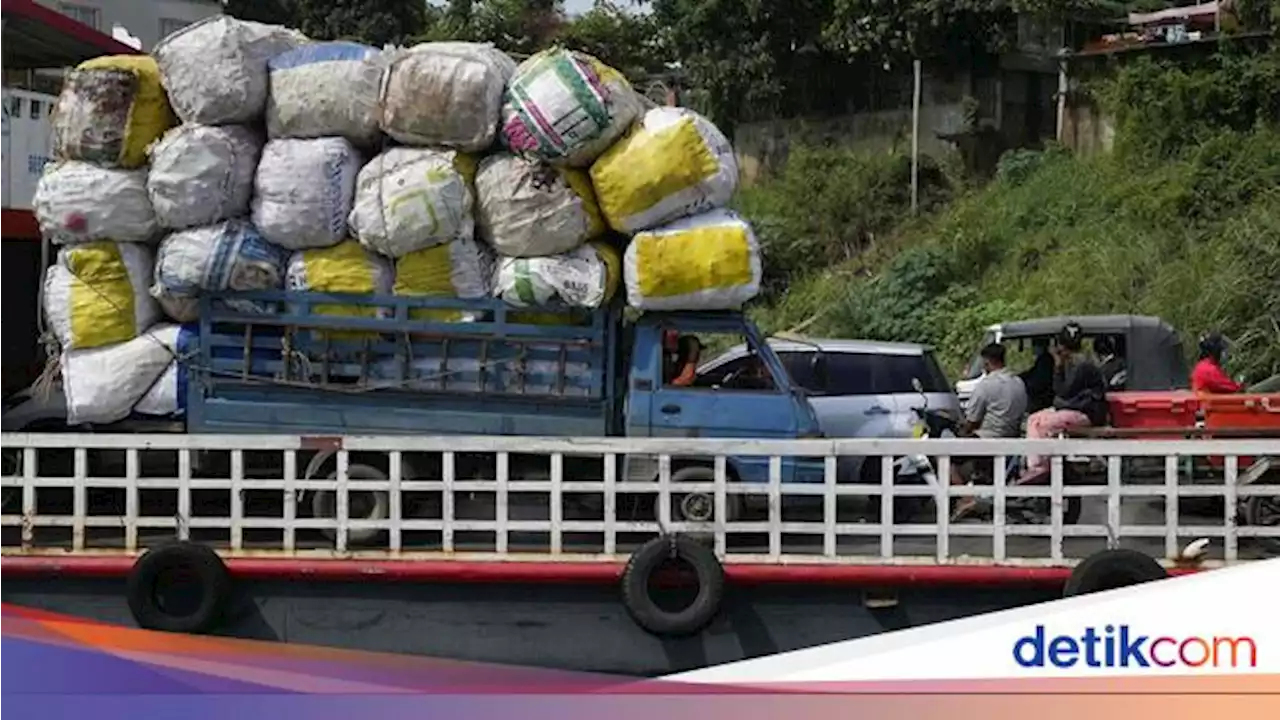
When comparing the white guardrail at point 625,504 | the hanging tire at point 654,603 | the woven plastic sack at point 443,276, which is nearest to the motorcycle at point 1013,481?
the white guardrail at point 625,504

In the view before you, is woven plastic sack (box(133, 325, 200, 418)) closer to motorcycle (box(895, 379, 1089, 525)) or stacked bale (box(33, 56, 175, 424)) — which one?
stacked bale (box(33, 56, 175, 424))

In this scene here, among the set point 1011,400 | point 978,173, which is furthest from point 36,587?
point 978,173

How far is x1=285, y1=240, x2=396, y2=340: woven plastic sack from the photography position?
7.27 meters

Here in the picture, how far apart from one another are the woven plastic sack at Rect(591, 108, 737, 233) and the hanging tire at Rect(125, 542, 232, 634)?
2523 millimetres

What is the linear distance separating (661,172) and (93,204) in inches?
112

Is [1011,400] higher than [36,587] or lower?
higher

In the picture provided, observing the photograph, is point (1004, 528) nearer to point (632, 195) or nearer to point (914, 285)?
point (632, 195)

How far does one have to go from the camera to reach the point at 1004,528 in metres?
6.37

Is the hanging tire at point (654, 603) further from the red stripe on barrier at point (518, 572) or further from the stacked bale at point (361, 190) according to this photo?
the stacked bale at point (361, 190)

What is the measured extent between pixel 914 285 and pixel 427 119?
44.5 ft

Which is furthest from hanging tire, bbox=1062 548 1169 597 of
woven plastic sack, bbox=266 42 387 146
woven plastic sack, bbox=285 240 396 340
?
woven plastic sack, bbox=266 42 387 146

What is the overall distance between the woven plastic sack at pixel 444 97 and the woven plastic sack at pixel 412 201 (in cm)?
11

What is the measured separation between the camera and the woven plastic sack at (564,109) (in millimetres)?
7000

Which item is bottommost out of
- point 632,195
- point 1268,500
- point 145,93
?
point 1268,500
